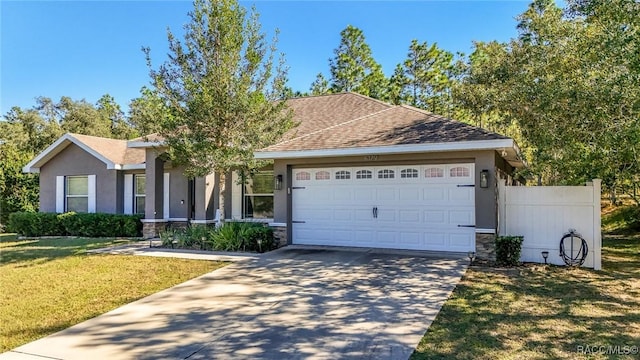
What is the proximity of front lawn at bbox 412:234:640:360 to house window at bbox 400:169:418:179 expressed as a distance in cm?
277

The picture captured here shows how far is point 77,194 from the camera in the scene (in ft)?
54.6

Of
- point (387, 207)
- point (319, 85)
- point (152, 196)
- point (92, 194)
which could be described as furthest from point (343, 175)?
point (319, 85)

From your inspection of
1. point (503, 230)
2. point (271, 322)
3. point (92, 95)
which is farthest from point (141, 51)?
point (92, 95)

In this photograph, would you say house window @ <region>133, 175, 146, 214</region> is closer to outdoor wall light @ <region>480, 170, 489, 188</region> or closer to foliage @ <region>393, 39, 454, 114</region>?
outdoor wall light @ <region>480, 170, 489, 188</region>

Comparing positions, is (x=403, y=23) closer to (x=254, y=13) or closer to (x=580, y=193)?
(x=254, y=13)

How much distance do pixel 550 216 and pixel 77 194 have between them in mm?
17166

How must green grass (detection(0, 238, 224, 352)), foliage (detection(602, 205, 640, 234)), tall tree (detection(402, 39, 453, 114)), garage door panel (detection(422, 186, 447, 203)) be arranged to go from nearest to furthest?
green grass (detection(0, 238, 224, 352))
garage door panel (detection(422, 186, 447, 203))
foliage (detection(602, 205, 640, 234))
tall tree (detection(402, 39, 453, 114))

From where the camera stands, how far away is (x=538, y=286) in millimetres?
6832

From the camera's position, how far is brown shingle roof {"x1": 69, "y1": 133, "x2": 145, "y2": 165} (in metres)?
15.7

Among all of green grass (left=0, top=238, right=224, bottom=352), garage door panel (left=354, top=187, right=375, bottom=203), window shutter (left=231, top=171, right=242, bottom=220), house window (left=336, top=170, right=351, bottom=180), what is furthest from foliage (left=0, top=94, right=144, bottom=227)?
garage door panel (left=354, top=187, right=375, bottom=203)

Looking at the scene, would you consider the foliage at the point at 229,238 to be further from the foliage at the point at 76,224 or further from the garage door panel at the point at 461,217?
the garage door panel at the point at 461,217

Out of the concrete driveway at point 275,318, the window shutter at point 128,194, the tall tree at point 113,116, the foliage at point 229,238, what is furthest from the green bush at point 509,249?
the tall tree at point 113,116

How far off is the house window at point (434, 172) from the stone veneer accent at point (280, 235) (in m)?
4.06

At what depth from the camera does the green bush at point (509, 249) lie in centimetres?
842
